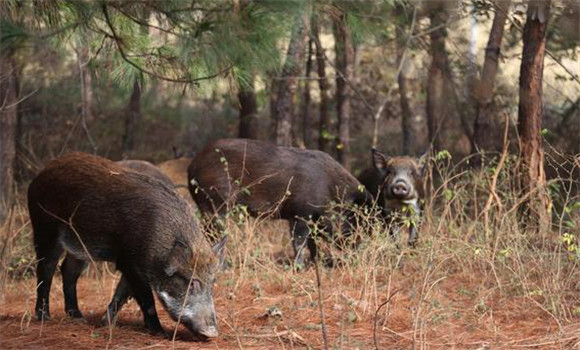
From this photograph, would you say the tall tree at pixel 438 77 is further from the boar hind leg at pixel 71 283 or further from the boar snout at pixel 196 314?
the boar snout at pixel 196 314

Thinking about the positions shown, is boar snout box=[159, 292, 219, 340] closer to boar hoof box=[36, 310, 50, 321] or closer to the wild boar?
boar hoof box=[36, 310, 50, 321]

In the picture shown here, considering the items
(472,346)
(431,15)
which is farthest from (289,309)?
(431,15)

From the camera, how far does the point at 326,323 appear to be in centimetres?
752

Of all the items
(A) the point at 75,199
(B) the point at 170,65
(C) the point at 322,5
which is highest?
(C) the point at 322,5

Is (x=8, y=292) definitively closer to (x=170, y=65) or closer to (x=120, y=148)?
(x=170, y=65)

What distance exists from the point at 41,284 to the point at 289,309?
2.09m

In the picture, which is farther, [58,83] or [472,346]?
[58,83]

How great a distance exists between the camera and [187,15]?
795 cm

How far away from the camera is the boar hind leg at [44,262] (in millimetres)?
8047

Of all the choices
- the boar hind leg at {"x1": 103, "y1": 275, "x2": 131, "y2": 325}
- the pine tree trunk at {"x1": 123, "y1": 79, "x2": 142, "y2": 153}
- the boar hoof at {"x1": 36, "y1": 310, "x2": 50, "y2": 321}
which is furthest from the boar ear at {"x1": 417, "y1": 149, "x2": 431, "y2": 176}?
the pine tree trunk at {"x1": 123, "y1": 79, "x2": 142, "y2": 153}

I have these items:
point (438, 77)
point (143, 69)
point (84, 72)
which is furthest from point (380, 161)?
point (438, 77)

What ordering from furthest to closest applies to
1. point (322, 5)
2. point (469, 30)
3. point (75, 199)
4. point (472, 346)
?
point (469, 30) < point (322, 5) < point (75, 199) < point (472, 346)

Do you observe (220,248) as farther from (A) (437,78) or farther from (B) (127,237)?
(A) (437,78)

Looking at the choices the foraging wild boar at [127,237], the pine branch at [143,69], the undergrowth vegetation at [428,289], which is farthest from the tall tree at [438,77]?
the foraging wild boar at [127,237]
